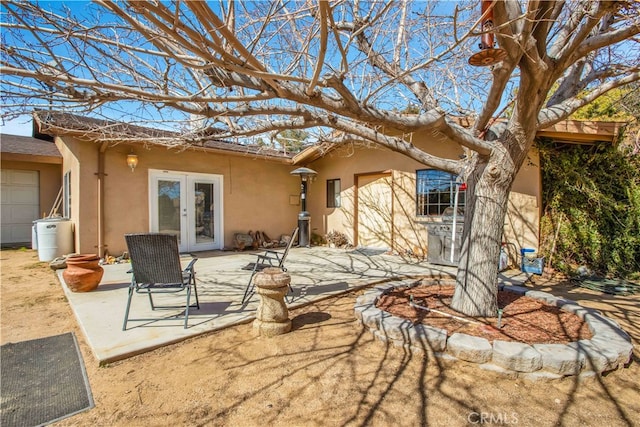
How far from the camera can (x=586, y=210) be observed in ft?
19.7

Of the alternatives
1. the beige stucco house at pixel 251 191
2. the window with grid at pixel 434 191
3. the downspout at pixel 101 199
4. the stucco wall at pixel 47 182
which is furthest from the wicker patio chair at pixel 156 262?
the stucco wall at pixel 47 182

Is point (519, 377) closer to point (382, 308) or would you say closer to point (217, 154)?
point (382, 308)

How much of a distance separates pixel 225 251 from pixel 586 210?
8147 millimetres

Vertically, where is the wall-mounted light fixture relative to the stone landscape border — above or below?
above

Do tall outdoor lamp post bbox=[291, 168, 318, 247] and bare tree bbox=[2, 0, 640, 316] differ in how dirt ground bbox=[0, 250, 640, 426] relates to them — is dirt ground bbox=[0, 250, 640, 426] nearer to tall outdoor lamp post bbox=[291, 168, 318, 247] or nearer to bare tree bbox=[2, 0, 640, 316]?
bare tree bbox=[2, 0, 640, 316]

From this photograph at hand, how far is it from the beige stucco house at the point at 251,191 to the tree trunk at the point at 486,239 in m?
2.38

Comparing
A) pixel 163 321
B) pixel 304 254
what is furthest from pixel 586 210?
pixel 163 321

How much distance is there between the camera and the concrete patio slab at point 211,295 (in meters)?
3.09

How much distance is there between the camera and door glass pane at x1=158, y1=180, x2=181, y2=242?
305 inches

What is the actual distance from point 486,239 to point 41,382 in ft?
14.2

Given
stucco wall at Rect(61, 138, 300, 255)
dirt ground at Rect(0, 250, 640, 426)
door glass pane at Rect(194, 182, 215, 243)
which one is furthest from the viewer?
door glass pane at Rect(194, 182, 215, 243)

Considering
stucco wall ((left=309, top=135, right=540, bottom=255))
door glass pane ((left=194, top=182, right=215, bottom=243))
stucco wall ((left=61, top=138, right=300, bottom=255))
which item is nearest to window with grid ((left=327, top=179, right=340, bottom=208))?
stucco wall ((left=309, top=135, right=540, bottom=255))

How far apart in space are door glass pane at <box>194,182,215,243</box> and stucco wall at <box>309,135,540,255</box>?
3318 millimetres

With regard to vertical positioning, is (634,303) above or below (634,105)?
below
